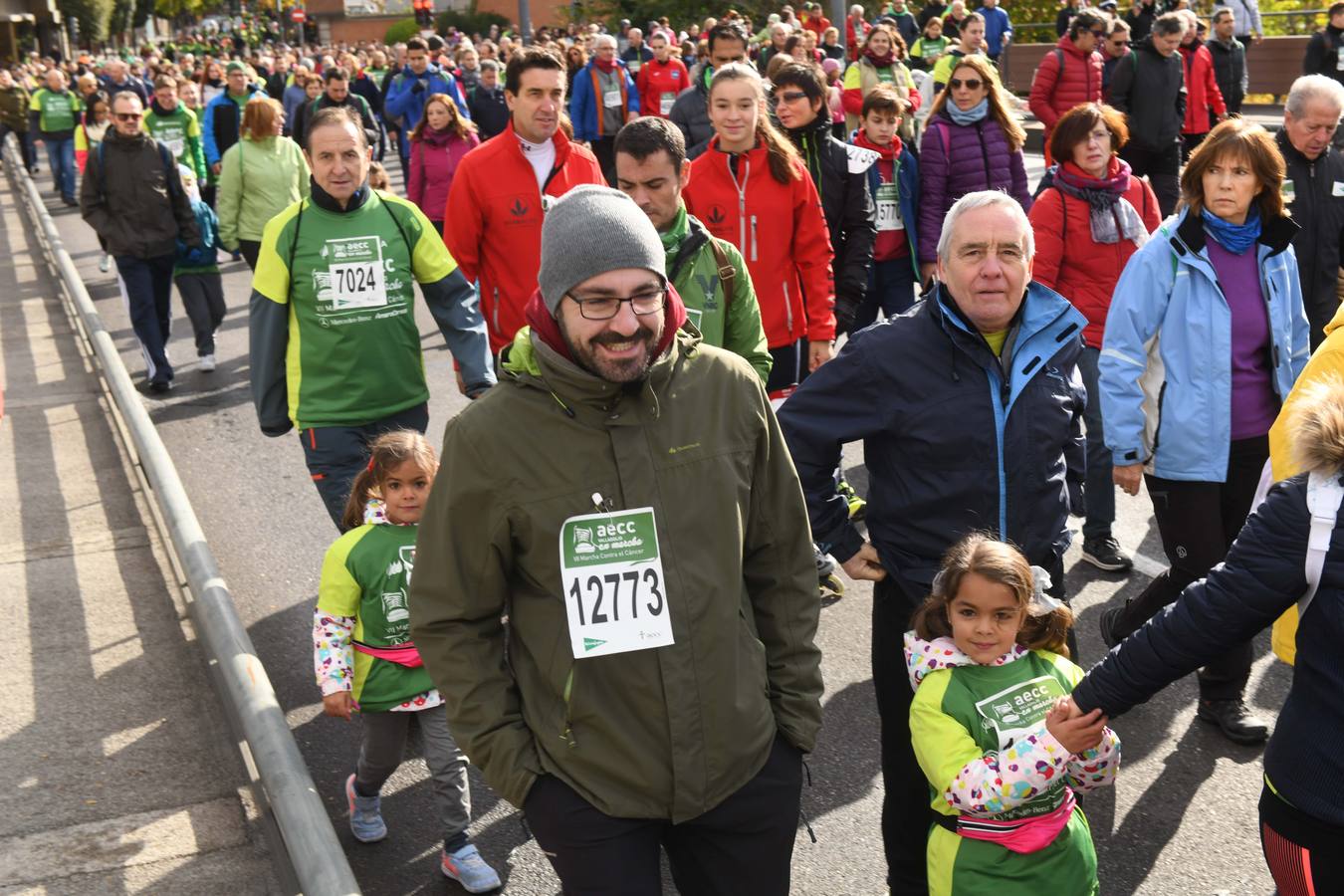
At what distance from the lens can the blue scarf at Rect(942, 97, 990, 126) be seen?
28.1 ft

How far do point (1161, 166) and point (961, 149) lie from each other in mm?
5016

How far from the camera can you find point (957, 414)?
149 inches

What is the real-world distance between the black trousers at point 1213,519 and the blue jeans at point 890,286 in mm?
3749

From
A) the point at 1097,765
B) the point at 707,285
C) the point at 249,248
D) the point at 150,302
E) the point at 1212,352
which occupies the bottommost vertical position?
the point at 150,302

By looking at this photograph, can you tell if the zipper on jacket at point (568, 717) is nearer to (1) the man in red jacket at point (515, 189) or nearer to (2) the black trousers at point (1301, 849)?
(2) the black trousers at point (1301, 849)

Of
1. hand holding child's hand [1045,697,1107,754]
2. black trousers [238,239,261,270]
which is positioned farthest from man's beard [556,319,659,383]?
black trousers [238,239,261,270]

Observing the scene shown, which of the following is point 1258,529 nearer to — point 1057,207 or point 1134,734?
point 1134,734

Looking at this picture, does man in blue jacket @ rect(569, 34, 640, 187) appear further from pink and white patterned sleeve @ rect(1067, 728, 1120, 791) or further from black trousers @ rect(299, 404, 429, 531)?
pink and white patterned sleeve @ rect(1067, 728, 1120, 791)

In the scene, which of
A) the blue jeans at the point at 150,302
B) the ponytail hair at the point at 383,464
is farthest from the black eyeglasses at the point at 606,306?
the blue jeans at the point at 150,302

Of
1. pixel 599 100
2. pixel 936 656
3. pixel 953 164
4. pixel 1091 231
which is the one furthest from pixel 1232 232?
pixel 599 100

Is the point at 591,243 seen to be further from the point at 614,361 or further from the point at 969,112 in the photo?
the point at 969,112

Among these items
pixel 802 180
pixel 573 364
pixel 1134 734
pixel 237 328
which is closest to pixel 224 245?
pixel 237 328

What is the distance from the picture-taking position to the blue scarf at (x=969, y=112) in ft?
28.1

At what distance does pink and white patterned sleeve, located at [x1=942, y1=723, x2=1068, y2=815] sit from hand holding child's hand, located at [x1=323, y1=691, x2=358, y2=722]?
1.99 m
